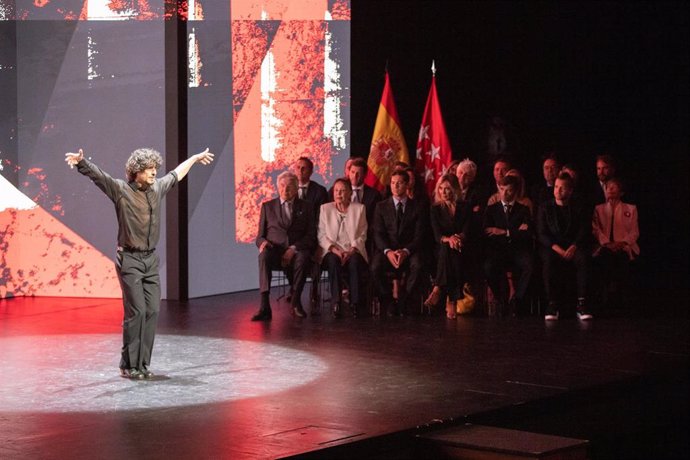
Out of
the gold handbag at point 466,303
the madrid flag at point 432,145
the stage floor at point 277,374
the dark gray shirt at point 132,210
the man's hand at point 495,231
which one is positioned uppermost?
the madrid flag at point 432,145

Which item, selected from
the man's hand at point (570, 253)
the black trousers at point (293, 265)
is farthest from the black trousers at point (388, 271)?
A: the man's hand at point (570, 253)

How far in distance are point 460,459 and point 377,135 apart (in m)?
6.03

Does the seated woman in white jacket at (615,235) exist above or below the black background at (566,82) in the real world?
below

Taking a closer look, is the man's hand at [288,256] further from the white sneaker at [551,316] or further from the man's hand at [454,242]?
the white sneaker at [551,316]

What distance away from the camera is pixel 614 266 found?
30.3ft

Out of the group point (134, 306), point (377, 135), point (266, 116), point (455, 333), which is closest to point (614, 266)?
point (455, 333)

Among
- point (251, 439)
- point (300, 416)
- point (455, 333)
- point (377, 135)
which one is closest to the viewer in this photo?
point (251, 439)

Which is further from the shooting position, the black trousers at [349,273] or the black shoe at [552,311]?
the black trousers at [349,273]

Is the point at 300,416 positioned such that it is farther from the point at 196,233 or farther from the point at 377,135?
the point at 377,135

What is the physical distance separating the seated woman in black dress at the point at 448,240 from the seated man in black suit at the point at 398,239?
0.44 ft

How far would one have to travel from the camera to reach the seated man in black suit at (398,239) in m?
8.88

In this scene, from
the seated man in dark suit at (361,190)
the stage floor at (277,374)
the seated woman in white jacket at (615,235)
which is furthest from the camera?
the seated man in dark suit at (361,190)

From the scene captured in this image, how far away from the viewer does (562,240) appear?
29.2ft

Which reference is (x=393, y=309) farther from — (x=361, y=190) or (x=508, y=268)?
(x=361, y=190)
